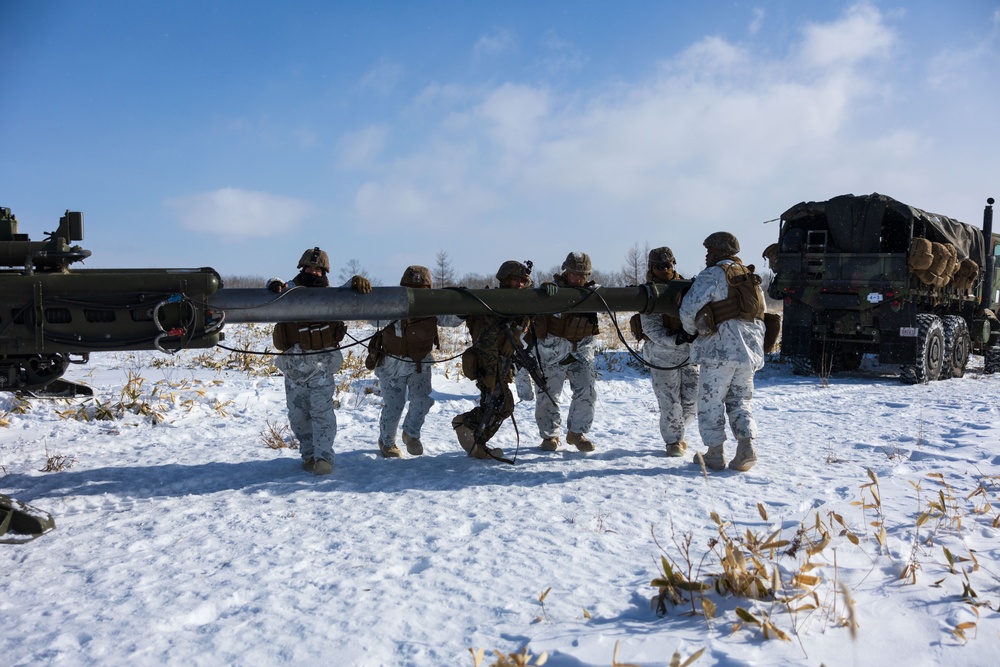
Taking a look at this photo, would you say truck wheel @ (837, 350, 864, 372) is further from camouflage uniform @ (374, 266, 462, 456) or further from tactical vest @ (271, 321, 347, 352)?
tactical vest @ (271, 321, 347, 352)

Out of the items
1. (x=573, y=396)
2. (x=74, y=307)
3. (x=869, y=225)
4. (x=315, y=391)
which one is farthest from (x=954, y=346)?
(x=74, y=307)

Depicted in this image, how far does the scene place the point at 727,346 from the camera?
5820mm

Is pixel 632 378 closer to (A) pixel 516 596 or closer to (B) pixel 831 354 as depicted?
(B) pixel 831 354

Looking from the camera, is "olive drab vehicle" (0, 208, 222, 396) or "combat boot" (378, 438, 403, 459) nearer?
"olive drab vehicle" (0, 208, 222, 396)

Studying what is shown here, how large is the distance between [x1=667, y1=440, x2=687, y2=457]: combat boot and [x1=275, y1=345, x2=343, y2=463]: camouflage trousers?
119 inches

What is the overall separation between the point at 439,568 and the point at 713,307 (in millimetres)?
3229

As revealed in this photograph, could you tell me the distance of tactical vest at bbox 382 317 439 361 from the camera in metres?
6.29

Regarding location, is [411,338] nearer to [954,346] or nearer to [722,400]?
[722,400]

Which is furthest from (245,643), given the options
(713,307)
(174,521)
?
(713,307)

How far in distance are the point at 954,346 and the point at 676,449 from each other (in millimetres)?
7915

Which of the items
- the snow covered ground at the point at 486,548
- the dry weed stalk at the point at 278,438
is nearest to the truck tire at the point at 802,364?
the snow covered ground at the point at 486,548

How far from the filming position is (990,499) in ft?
15.8

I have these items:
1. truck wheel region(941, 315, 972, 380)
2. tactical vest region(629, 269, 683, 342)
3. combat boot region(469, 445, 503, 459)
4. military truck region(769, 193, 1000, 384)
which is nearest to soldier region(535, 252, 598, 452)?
tactical vest region(629, 269, 683, 342)

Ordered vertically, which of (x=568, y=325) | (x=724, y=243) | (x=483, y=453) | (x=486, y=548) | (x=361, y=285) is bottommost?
(x=486, y=548)
